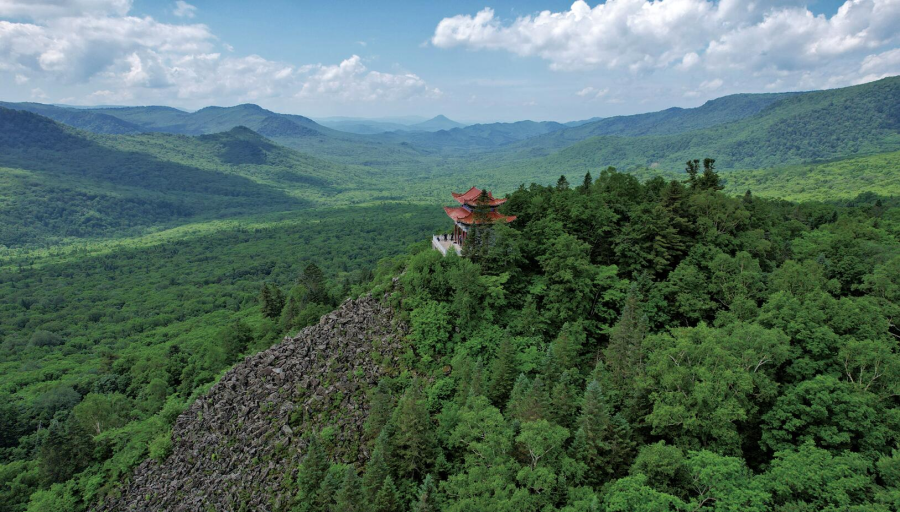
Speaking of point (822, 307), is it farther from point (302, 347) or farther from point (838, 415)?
point (302, 347)

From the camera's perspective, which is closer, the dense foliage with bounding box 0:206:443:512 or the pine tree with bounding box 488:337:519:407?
the pine tree with bounding box 488:337:519:407

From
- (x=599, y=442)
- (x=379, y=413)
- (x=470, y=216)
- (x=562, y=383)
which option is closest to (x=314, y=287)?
(x=470, y=216)

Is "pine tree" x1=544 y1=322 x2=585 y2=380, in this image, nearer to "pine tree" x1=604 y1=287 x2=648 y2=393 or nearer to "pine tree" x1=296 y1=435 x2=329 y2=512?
"pine tree" x1=604 y1=287 x2=648 y2=393

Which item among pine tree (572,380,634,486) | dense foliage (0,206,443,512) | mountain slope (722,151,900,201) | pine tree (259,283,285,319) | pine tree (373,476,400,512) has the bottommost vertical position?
dense foliage (0,206,443,512)

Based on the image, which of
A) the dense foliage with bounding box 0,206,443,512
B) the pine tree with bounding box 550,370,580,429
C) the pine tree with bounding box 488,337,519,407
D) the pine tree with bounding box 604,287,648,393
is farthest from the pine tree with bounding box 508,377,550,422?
the dense foliage with bounding box 0,206,443,512

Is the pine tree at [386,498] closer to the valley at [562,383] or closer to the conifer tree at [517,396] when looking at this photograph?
the valley at [562,383]

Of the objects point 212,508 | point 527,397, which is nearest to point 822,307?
point 527,397

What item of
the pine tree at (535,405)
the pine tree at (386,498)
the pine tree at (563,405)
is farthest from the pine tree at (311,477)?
the pine tree at (563,405)
